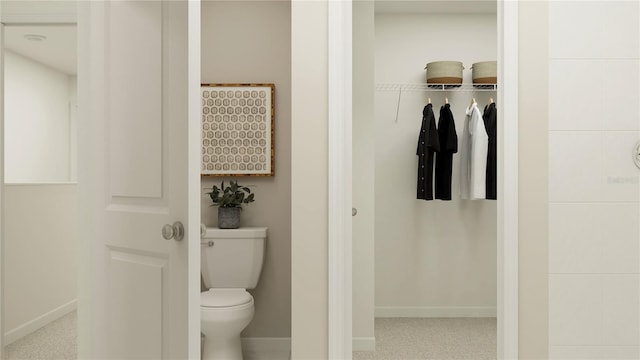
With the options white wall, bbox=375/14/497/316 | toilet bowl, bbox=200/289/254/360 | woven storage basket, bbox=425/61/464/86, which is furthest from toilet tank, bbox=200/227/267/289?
woven storage basket, bbox=425/61/464/86

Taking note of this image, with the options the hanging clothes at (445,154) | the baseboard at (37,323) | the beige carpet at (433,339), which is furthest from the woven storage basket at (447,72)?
the baseboard at (37,323)

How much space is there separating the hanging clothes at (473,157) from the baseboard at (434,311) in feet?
3.08

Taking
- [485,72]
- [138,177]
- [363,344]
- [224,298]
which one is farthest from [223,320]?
[485,72]

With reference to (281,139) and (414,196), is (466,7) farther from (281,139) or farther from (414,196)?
(281,139)

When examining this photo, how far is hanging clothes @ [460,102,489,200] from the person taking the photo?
3363 mm

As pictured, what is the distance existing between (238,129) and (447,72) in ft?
5.52

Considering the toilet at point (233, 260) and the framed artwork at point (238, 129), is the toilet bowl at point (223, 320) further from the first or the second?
the framed artwork at point (238, 129)

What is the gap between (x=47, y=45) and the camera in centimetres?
314

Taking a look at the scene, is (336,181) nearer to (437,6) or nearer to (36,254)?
(36,254)

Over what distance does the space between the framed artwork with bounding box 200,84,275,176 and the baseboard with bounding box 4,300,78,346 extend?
1479 millimetres

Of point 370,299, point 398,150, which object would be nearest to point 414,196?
point 398,150

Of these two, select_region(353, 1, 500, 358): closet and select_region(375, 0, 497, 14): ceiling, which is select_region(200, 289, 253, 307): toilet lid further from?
select_region(375, 0, 497, 14): ceiling

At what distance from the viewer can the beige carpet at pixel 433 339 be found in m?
2.86

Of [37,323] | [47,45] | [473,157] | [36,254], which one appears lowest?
[37,323]
